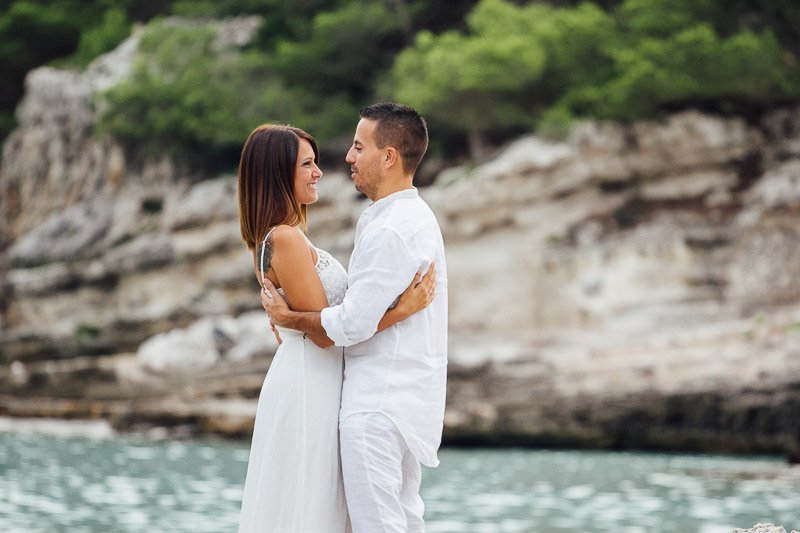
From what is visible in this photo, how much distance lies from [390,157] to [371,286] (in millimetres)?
504

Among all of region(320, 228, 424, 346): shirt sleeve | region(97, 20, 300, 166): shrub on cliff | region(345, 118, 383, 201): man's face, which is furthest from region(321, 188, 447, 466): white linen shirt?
region(97, 20, 300, 166): shrub on cliff

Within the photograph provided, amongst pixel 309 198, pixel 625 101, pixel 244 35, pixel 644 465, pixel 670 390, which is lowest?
pixel 644 465

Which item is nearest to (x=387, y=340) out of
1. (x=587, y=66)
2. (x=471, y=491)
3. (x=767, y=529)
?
(x=767, y=529)

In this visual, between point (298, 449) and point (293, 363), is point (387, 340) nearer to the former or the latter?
point (293, 363)

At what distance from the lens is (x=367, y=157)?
3266mm

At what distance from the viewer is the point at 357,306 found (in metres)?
3.01

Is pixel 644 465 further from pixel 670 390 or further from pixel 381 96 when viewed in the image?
pixel 381 96

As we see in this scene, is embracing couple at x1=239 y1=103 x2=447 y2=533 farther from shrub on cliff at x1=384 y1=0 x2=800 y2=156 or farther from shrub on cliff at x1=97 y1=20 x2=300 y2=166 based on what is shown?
shrub on cliff at x1=97 y1=20 x2=300 y2=166

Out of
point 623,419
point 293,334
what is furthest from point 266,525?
point 623,419

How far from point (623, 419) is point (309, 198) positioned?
1356 centimetres

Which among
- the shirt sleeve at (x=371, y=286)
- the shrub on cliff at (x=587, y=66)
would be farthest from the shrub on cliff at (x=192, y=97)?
the shirt sleeve at (x=371, y=286)

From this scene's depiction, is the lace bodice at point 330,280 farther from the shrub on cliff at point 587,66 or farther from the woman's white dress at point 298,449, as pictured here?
the shrub on cliff at point 587,66

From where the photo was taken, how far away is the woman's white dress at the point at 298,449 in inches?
123

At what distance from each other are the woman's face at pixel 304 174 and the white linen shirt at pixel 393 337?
0.31m
